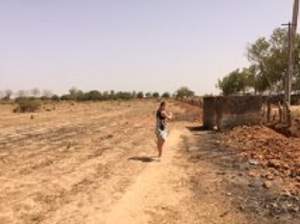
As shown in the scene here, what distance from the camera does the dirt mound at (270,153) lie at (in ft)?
39.5

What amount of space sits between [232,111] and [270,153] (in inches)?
384

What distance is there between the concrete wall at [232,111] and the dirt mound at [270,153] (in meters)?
1.52

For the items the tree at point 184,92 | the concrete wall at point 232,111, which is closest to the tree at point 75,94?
the tree at point 184,92

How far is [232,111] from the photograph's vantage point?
25.8 metres

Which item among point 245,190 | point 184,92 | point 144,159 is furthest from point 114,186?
point 184,92

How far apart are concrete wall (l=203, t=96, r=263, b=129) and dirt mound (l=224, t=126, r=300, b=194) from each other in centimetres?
152

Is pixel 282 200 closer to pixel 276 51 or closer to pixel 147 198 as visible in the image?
pixel 147 198

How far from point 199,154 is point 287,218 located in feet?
26.1

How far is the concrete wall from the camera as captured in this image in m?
25.6

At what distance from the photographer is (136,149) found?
1781cm

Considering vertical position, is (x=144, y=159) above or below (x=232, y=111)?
below

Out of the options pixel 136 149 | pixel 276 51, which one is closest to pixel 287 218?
pixel 136 149

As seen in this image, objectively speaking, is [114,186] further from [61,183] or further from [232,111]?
[232,111]

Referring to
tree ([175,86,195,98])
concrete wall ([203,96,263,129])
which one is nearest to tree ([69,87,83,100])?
tree ([175,86,195,98])
